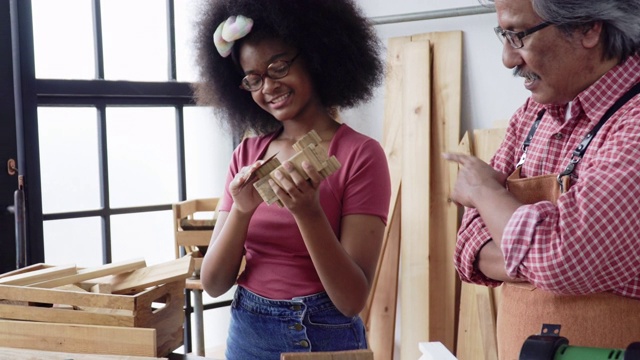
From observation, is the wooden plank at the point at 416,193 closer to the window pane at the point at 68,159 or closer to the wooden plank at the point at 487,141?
the wooden plank at the point at 487,141

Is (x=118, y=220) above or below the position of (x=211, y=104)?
below

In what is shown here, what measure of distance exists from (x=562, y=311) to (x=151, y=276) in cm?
92

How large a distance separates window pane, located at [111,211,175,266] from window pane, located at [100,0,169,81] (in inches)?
24.8

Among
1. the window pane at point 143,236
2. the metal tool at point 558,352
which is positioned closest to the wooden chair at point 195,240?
the window pane at point 143,236

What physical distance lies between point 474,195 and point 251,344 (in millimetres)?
664

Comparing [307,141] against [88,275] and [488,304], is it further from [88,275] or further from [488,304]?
[488,304]

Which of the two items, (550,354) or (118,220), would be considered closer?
(550,354)

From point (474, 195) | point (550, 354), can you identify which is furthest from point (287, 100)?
point (550, 354)

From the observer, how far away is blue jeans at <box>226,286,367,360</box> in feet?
5.73

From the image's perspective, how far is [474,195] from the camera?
1511mm

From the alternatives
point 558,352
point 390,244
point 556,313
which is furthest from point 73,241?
point 558,352

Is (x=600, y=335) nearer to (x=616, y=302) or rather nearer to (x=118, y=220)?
(x=616, y=302)

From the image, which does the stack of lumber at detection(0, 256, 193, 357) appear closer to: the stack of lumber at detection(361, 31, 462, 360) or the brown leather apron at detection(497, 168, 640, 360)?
the brown leather apron at detection(497, 168, 640, 360)

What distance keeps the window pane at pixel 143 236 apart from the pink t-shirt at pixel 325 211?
1687 millimetres
